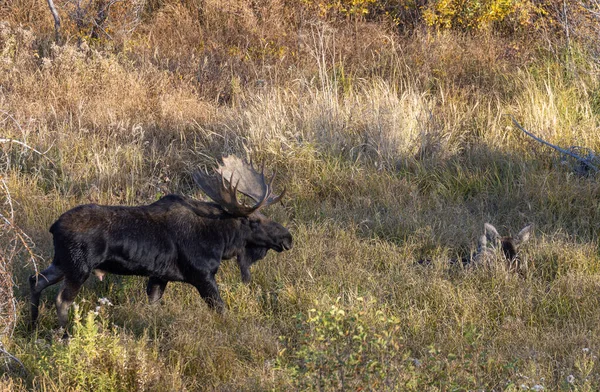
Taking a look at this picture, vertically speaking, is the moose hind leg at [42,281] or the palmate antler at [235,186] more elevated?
the palmate antler at [235,186]

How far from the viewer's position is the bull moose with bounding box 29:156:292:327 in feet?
19.3

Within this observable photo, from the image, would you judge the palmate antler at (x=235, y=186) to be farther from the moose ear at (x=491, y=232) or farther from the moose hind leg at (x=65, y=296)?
the moose ear at (x=491, y=232)

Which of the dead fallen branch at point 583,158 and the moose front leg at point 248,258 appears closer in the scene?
the moose front leg at point 248,258

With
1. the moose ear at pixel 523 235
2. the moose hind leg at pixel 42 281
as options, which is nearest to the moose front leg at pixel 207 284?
the moose hind leg at pixel 42 281

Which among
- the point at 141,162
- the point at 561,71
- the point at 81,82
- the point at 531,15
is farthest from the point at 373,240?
the point at 531,15

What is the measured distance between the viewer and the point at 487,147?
9297 mm

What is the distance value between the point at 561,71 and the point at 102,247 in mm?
6943

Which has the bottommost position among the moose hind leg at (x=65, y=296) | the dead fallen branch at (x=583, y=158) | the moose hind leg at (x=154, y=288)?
the dead fallen branch at (x=583, y=158)

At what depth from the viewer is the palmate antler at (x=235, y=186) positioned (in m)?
6.39

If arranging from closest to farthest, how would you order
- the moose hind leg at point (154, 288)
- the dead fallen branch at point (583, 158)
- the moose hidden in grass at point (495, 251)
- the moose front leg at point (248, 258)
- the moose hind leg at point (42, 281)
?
the moose hind leg at point (42, 281)
the moose hind leg at point (154, 288)
the moose front leg at point (248, 258)
the moose hidden in grass at point (495, 251)
the dead fallen branch at point (583, 158)

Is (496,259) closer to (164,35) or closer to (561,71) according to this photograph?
(561,71)

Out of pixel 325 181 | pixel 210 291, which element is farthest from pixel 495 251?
pixel 325 181

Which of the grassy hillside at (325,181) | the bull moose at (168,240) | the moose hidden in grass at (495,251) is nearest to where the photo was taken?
the grassy hillside at (325,181)

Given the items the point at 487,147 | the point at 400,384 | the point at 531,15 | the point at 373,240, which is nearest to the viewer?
the point at 400,384
